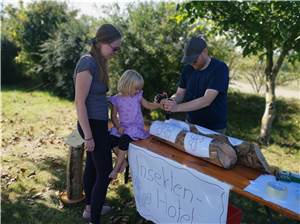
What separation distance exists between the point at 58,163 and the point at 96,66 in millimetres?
2708

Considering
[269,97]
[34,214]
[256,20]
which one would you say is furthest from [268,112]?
[34,214]

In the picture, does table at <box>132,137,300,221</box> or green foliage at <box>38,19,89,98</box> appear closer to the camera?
table at <box>132,137,300,221</box>

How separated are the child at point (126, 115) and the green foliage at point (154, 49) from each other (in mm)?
4118

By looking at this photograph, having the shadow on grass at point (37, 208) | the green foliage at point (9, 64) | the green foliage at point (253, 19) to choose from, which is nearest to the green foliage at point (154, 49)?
the green foliage at point (253, 19)

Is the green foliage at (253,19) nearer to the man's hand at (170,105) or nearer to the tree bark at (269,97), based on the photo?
the tree bark at (269,97)

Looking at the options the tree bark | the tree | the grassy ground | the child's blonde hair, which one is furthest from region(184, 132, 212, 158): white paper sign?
the tree bark

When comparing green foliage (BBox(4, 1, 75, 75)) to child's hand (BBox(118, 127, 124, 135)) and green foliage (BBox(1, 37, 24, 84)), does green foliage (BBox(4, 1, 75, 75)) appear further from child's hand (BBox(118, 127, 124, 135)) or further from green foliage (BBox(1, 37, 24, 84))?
child's hand (BBox(118, 127, 124, 135))

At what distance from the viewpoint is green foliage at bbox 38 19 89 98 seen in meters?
9.80

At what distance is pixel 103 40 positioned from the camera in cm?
290

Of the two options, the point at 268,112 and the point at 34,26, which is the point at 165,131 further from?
the point at 34,26

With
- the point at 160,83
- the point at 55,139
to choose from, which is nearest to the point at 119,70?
the point at 160,83

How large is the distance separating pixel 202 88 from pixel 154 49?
4.34 m

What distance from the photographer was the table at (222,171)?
2316 mm

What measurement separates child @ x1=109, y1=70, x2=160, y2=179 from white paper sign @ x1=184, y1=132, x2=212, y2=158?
0.60 metres
